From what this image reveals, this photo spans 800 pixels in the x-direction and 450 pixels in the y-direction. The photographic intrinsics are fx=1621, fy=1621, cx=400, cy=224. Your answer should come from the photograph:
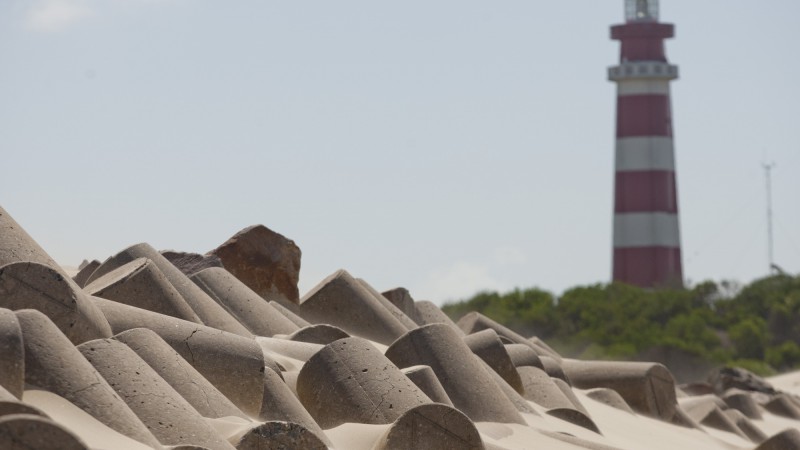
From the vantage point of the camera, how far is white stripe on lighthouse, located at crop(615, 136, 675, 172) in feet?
129

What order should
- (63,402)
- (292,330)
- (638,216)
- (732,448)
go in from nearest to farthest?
(63,402) < (292,330) < (732,448) < (638,216)

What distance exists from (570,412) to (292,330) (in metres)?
1.59

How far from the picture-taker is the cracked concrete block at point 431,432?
5996mm

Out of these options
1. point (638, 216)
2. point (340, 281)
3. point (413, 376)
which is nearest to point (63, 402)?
point (413, 376)

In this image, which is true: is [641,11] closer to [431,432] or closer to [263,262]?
A: [263,262]

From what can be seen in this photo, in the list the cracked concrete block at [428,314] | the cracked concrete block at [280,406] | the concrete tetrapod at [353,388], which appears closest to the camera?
the cracked concrete block at [280,406]

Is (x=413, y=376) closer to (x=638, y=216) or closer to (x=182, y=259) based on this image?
(x=182, y=259)

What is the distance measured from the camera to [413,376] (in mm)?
7230

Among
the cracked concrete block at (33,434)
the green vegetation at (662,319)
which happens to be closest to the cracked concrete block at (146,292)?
the cracked concrete block at (33,434)

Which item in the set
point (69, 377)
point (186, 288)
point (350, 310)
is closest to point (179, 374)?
point (69, 377)

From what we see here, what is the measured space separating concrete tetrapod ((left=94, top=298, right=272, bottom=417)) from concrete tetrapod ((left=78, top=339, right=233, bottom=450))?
26.7 inches

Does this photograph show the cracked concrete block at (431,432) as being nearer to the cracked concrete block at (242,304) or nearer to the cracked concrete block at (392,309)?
the cracked concrete block at (242,304)

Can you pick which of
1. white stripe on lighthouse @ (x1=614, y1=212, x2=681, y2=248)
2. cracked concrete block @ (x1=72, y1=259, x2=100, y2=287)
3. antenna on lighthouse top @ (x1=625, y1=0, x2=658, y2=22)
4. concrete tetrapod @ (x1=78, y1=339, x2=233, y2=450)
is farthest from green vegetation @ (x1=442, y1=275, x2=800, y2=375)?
concrete tetrapod @ (x1=78, y1=339, x2=233, y2=450)

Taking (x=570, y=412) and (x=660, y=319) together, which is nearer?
(x=570, y=412)
